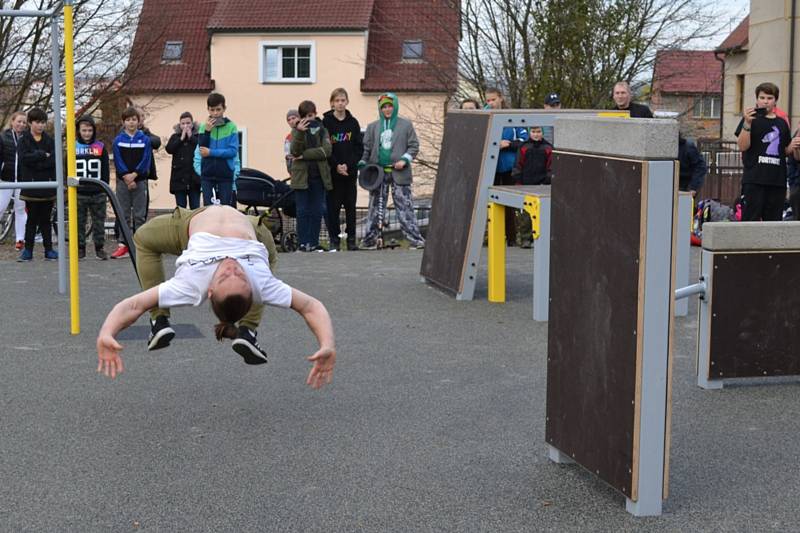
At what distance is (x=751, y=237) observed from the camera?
736 centimetres

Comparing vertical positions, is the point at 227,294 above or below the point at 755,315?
above

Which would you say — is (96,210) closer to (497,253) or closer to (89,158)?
(89,158)

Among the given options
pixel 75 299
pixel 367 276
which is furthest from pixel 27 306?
pixel 367 276

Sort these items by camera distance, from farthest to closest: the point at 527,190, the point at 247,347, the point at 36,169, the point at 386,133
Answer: the point at 386,133, the point at 36,169, the point at 527,190, the point at 247,347

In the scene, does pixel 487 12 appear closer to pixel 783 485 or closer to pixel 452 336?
pixel 452 336

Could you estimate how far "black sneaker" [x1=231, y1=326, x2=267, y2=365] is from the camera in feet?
20.0

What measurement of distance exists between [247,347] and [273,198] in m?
10.4

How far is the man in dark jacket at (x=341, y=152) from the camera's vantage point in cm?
1494

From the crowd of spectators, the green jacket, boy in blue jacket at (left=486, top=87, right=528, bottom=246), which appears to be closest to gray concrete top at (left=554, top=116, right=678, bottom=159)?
the crowd of spectators

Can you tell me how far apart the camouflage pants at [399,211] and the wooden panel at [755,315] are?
7758 millimetres

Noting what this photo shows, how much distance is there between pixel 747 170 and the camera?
12.8 metres

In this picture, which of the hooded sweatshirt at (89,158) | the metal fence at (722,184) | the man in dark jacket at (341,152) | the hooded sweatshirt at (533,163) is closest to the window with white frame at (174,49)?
the metal fence at (722,184)

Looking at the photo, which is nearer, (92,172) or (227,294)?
(227,294)

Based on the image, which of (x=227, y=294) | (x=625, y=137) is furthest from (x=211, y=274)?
(x=625, y=137)
